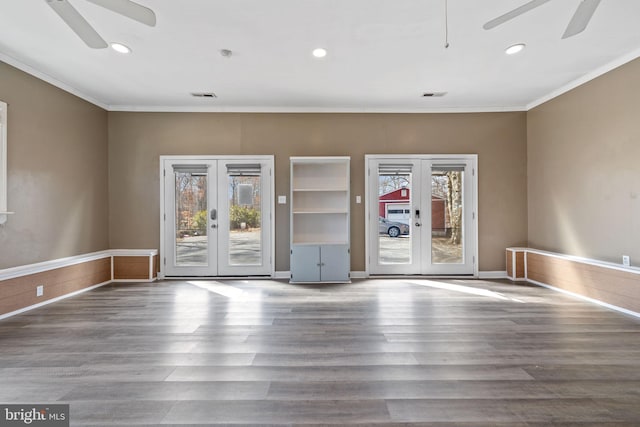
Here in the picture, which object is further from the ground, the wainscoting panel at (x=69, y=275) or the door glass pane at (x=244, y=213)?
the door glass pane at (x=244, y=213)

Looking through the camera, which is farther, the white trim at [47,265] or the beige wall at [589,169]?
the beige wall at [589,169]

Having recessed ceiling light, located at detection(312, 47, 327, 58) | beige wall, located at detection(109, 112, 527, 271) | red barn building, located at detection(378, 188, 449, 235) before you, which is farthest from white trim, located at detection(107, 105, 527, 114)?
recessed ceiling light, located at detection(312, 47, 327, 58)

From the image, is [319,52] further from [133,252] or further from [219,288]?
[133,252]

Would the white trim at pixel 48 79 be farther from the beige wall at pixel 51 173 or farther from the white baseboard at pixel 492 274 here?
the white baseboard at pixel 492 274

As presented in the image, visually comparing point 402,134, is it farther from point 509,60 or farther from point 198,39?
point 198,39

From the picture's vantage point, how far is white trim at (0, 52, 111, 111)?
3667 millimetres

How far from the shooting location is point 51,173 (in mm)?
4262

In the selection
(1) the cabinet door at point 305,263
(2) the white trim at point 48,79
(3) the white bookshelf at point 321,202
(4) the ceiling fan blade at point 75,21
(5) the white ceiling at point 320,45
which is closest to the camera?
(4) the ceiling fan blade at point 75,21

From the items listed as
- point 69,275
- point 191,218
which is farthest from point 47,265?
point 191,218

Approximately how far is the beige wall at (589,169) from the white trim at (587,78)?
0.21 feet

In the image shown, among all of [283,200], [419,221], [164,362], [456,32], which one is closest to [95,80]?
[283,200]

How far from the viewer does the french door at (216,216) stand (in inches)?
214

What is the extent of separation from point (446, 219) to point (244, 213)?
3611 mm

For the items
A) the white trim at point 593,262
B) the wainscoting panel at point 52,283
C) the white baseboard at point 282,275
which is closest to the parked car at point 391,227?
the white baseboard at point 282,275
